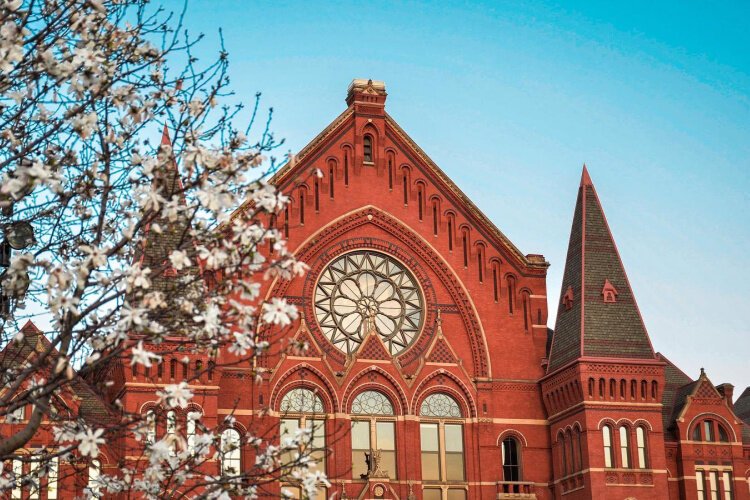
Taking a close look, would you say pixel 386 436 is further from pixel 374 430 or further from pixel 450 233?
pixel 450 233

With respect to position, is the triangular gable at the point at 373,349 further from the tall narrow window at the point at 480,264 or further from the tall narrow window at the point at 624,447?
the tall narrow window at the point at 624,447

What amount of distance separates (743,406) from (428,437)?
83.9ft

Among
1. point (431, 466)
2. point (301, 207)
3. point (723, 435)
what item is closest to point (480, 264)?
point (301, 207)

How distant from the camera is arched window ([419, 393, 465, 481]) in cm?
4506

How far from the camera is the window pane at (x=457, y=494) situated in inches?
1763

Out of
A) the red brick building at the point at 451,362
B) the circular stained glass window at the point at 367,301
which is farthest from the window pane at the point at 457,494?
the circular stained glass window at the point at 367,301

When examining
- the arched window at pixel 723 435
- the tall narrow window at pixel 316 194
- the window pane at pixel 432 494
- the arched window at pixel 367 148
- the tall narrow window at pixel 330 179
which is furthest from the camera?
the arched window at pixel 367 148

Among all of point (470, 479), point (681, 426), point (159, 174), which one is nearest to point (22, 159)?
point (159, 174)

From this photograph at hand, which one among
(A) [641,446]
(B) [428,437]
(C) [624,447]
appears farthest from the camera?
(B) [428,437]

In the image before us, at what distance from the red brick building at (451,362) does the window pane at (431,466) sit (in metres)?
0.05

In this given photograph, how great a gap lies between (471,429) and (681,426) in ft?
27.4

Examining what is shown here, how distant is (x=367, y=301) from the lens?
1796 inches

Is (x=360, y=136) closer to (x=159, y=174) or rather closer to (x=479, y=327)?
(x=479, y=327)

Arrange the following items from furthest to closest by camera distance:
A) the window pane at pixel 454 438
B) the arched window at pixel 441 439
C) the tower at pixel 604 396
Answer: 1. the window pane at pixel 454 438
2. the arched window at pixel 441 439
3. the tower at pixel 604 396
